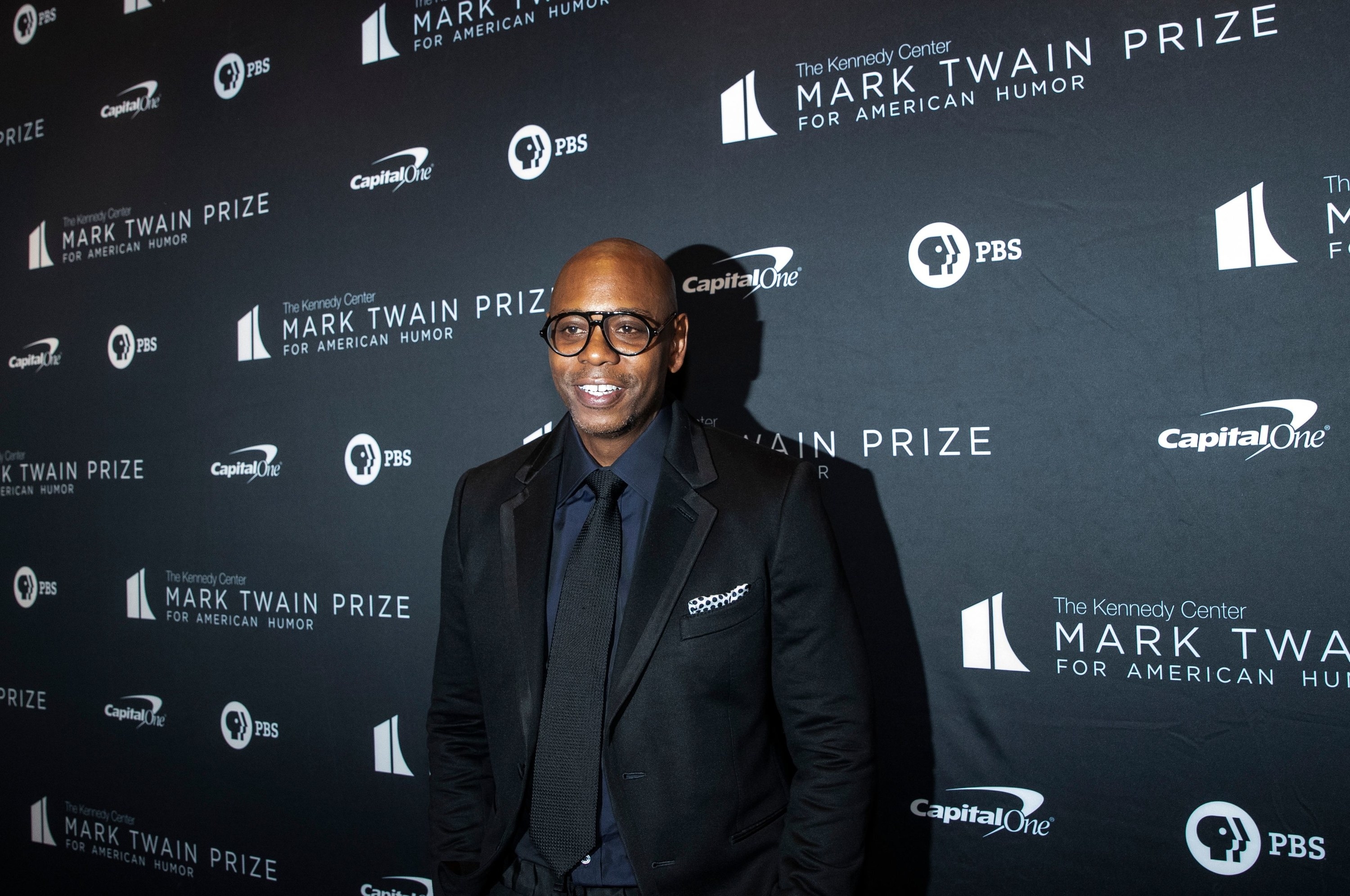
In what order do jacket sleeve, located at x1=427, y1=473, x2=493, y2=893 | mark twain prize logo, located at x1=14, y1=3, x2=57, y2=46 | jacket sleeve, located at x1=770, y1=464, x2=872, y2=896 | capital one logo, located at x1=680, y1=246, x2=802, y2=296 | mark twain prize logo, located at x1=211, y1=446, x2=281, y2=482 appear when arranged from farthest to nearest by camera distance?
mark twain prize logo, located at x1=14, y1=3, x2=57, y2=46
mark twain prize logo, located at x1=211, y1=446, x2=281, y2=482
capital one logo, located at x1=680, y1=246, x2=802, y2=296
jacket sleeve, located at x1=427, y1=473, x2=493, y2=893
jacket sleeve, located at x1=770, y1=464, x2=872, y2=896

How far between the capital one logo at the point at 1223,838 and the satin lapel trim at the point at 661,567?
1.16 metres

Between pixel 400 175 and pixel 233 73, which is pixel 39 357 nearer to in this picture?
pixel 233 73

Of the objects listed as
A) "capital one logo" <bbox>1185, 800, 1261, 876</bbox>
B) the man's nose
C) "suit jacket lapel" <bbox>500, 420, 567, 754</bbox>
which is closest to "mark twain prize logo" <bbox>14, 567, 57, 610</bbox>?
"suit jacket lapel" <bbox>500, 420, 567, 754</bbox>

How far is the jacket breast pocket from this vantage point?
1285 mm

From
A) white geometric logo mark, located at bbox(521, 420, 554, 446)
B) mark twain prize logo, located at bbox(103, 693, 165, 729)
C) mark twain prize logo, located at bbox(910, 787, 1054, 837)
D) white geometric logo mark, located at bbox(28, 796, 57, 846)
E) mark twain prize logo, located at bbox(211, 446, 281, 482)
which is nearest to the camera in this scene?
mark twain prize logo, located at bbox(910, 787, 1054, 837)

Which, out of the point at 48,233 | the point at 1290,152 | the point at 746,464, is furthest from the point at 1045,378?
the point at 48,233

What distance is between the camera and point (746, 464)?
1.40 metres

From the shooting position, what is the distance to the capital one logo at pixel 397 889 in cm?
224

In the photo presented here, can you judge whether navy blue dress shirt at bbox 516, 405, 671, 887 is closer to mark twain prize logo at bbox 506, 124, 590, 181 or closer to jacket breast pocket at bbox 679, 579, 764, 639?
jacket breast pocket at bbox 679, 579, 764, 639

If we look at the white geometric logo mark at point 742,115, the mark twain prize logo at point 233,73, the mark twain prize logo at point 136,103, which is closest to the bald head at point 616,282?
the white geometric logo mark at point 742,115

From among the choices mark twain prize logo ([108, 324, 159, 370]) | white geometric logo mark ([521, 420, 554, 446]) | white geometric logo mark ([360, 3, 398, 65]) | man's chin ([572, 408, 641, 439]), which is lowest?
man's chin ([572, 408, 641, 439])

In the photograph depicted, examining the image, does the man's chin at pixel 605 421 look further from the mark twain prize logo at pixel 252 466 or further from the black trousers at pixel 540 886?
the mark twain prize logo at pixel 252 466

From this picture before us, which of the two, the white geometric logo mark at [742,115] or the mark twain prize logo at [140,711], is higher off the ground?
the white geometric logo mark at [742,115]

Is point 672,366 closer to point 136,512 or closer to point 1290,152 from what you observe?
point 1290,152
